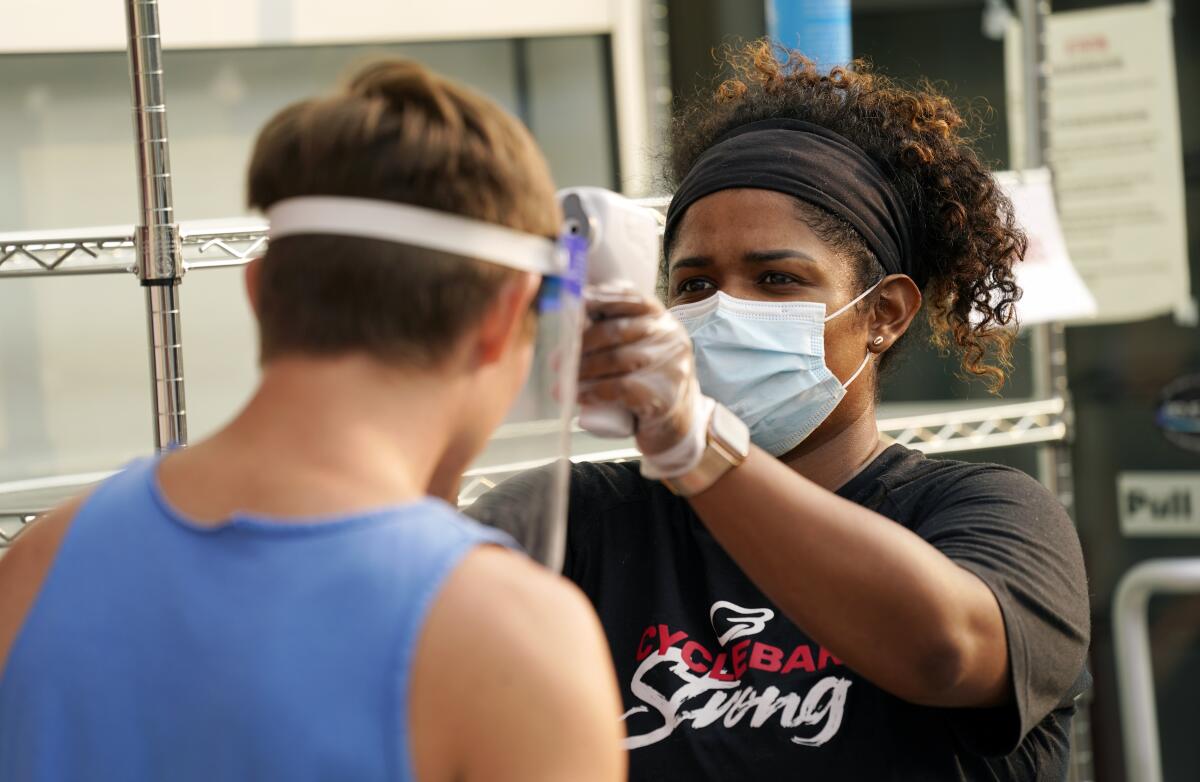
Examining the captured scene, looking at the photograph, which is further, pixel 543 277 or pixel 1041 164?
pixel 1041 164

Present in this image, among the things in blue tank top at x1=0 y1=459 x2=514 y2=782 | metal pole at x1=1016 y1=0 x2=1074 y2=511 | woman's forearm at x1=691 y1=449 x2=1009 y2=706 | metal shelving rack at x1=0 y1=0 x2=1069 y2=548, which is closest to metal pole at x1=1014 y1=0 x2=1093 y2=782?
metal pole at x1=1016 y1=0 x2=1074 y2=511

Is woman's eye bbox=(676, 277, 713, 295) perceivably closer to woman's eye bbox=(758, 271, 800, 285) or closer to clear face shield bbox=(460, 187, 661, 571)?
woman's eye bbox=(758, 271, 800, 285)

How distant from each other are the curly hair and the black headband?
27mm

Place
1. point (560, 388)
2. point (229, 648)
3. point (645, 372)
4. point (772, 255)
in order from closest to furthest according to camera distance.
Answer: point (229, 648)
point (560, 388)
point (645, 372)
point (772, 255)

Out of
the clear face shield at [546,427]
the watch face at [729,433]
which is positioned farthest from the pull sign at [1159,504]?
the clear face shield at [546,427]

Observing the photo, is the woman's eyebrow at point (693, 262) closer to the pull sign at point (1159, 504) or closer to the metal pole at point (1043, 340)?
the metal pole at point (1043, 340)

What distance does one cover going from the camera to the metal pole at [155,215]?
59.6 inches

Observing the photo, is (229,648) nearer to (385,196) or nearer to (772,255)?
(385,196)

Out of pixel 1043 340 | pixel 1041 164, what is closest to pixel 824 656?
pixel 1043 340

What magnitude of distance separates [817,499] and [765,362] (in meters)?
0.28

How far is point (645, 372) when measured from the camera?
110cm

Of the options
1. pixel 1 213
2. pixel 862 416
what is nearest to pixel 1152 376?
pixel 862 416

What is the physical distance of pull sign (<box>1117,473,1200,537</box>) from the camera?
2.95m

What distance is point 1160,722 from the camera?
304cm
